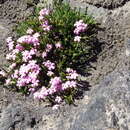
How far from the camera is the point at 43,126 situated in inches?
224

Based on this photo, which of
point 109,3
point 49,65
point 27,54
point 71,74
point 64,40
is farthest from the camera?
point 109,3

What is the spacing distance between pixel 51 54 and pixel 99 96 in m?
→ 1.55

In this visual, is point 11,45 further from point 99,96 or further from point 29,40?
point 99,96

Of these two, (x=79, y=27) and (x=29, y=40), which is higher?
(x=79, y=27)

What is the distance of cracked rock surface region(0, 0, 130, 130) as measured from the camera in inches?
201

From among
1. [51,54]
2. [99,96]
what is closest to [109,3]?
[51,54]

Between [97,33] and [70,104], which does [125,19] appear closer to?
[97,33]

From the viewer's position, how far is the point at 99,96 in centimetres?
535

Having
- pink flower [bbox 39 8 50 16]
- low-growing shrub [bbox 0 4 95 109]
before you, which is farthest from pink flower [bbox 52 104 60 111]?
pink flower [bbox 39 8 50 16]

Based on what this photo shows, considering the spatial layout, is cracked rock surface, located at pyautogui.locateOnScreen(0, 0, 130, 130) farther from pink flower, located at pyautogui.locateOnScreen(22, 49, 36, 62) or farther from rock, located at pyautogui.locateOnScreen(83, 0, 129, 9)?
pink flower, located at pyautogui.locateOnScreen(22, 49, 36, 62)

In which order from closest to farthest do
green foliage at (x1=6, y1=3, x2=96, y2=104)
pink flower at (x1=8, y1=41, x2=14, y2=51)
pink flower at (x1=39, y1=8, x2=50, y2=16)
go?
green foliage at (x1=6, y1=3, x2=96, y2=104) → pink flower at (x1=8, y1=41, x2=14, y2=51) → pink flower at (x1=39, y1=8, x2=50, y2=16)

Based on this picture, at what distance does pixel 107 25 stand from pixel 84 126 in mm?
2341

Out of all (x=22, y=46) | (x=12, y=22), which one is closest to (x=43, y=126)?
(x=22, y=46)

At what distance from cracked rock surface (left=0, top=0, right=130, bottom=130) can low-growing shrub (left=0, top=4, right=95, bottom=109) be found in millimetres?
206
